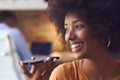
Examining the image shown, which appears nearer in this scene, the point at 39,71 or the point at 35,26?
the point at 39,71

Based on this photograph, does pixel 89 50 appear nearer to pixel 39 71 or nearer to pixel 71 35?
pixel 71 35

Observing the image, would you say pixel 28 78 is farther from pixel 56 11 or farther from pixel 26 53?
pixel 26 53

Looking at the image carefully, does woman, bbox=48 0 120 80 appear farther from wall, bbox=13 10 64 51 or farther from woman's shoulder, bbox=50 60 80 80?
wall, bbox=13 10 64 51

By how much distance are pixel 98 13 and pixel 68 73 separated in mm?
246

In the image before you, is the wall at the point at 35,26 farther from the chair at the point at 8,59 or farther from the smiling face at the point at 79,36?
the smiling face at the point at 79,36

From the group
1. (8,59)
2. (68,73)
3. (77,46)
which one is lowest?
(8,59)

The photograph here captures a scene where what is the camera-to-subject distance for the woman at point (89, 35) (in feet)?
3.79

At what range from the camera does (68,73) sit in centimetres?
125

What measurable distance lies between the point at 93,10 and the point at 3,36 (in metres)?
1.51

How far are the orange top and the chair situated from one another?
1.18 meters

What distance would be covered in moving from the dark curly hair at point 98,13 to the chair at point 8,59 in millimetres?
1276

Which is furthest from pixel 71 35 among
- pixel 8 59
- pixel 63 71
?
pixel 8 59

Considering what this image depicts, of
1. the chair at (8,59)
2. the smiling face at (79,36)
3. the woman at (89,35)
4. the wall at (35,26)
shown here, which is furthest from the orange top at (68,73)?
the wall at (35,26)

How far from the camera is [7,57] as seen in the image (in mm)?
2541
